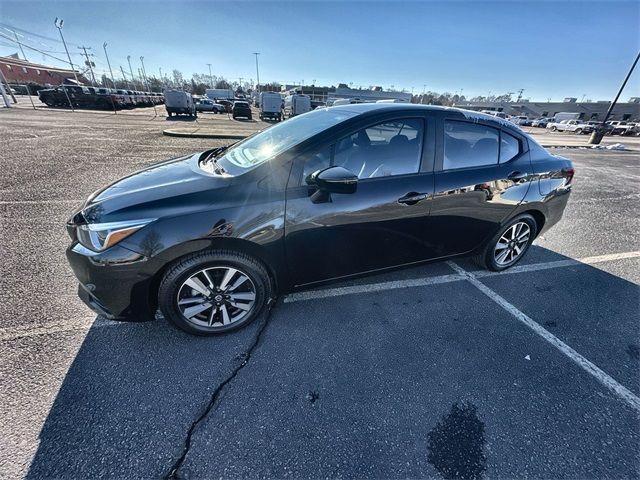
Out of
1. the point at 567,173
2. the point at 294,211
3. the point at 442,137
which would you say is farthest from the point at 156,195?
the point at 567,173

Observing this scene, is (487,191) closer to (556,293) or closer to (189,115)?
(556,293)

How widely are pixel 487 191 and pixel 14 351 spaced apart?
4.11 metres

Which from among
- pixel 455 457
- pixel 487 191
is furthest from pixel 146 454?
pixel 487 191

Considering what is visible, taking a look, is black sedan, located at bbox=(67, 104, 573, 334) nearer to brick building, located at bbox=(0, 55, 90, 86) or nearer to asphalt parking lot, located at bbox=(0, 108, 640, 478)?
asphalt parking lot, located at bbox=(0, 108, 640, 478)

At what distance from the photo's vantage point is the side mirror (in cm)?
208

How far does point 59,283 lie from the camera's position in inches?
113

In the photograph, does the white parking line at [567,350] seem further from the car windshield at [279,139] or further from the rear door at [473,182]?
the car windshield at [279,139]

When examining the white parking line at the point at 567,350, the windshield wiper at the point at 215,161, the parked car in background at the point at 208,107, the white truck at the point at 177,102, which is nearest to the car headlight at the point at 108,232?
the windshield wiper at the point at 215,161

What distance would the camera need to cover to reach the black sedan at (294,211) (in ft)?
6.68

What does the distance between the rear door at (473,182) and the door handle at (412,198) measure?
0.49 feet

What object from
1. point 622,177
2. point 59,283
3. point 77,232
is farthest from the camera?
point 622,177

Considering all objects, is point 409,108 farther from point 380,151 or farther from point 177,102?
point 177,102

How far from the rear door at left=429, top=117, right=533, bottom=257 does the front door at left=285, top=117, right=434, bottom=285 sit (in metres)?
0.18

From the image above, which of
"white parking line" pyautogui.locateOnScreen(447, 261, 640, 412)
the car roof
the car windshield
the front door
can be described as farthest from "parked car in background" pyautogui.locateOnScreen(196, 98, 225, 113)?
"white parking line" pyautogui.locateOnScreen(447, 261, 640, 412)
